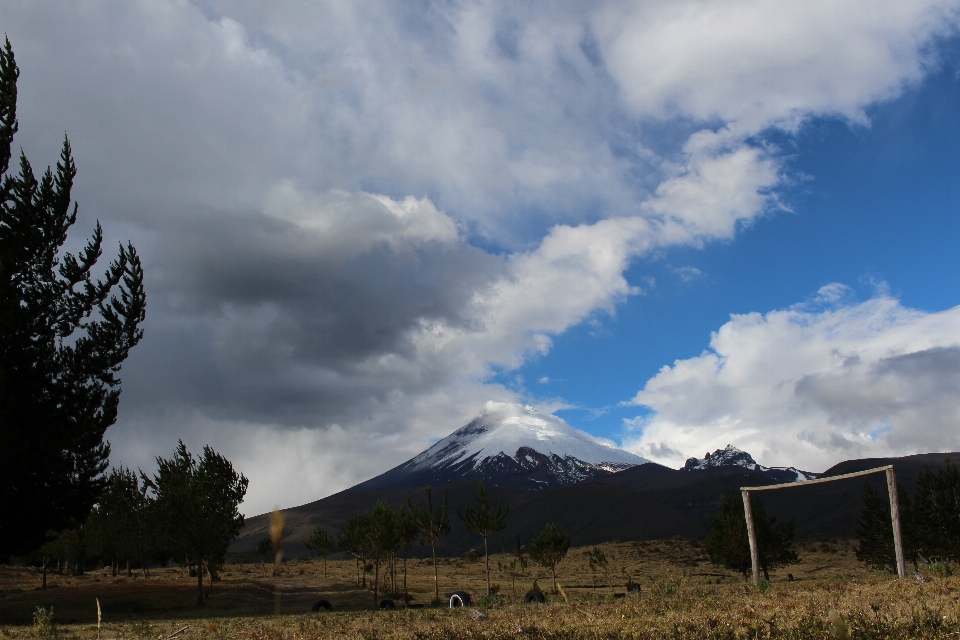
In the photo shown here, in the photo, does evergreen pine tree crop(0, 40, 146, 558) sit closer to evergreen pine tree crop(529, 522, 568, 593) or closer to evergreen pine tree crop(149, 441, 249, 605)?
evergreen pine tree crop(149, 441, 249, 605)

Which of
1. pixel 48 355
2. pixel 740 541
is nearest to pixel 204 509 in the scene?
pixel 48 355

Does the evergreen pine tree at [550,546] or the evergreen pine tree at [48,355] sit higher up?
the evergreen pine tree at [48,355]

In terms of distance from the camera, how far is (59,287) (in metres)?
28.2

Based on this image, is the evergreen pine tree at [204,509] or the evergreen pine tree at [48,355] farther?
the evergreen pine tree at [204,509]

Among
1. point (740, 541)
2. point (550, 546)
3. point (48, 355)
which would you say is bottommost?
point (740, 541)

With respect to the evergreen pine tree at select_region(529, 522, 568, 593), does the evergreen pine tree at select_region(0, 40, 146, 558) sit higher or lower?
higher

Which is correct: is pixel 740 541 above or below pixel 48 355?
below

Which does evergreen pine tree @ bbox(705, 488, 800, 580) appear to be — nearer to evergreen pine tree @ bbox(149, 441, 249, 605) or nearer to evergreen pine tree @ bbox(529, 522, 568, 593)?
evergreen pine tree @ bbox(529, 522, 568, 593)

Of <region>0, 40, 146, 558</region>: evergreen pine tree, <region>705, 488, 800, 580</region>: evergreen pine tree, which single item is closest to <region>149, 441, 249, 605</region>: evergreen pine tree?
<region>0, 40, 146, 558</region>: evergreen pine tree

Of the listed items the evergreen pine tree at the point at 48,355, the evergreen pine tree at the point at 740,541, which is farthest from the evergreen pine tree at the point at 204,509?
the evergreen pine tree at the point at 740,541

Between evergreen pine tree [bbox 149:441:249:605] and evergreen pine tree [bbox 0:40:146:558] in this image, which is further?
evergreen pine tree [bbox 149:441:249:605]

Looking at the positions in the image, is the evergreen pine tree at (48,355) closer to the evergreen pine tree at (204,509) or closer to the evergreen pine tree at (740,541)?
the evergreen pine tree at (204,509)

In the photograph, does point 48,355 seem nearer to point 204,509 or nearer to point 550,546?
point 204,509

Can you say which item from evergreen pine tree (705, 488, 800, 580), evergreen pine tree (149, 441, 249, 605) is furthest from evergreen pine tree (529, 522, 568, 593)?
evergreen pine tree (149, 441, 249, 605)
